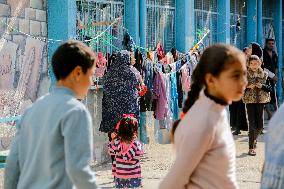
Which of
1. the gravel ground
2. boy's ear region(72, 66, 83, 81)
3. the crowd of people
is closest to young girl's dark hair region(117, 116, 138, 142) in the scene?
the gravel ground

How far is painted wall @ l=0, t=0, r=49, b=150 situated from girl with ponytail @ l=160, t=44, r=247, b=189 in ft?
17.0

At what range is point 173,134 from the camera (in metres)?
3.12

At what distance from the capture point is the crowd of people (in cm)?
288

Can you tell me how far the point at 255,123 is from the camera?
10.0 meters

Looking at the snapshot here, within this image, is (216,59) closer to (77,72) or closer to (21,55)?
(77,72)

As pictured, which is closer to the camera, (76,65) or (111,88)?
(76,65)

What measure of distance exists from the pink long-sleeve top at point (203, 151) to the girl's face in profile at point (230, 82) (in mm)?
58

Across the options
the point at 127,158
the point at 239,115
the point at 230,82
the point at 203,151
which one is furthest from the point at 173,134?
the point at 239,115

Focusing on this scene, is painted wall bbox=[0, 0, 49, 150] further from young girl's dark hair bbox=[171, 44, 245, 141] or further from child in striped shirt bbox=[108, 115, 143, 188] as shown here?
young girl's dark hair bbox=[171, 44, 245, 141]

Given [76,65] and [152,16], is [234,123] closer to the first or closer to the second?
[152,16]

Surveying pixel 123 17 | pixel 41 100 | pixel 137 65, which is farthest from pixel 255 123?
pixel 41 100

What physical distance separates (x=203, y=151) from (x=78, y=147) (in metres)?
0.59

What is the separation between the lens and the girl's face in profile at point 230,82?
9.77 feet

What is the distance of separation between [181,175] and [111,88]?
250 inches
